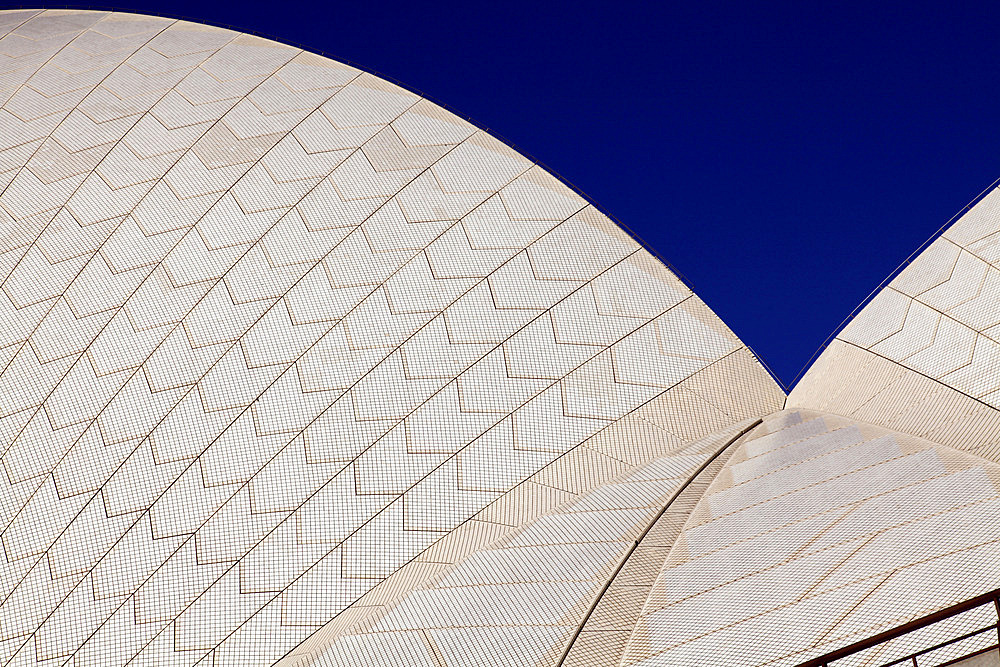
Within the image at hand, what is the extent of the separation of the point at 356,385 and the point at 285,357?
114cm

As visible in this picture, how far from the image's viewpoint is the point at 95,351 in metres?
11.8

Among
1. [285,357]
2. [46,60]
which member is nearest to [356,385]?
[285,357]

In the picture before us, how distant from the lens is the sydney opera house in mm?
9688

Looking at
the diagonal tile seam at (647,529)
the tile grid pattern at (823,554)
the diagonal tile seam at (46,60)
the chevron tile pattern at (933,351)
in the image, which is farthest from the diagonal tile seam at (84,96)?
the chevron tile pattern at (933,351)

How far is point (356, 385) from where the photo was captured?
476 inches

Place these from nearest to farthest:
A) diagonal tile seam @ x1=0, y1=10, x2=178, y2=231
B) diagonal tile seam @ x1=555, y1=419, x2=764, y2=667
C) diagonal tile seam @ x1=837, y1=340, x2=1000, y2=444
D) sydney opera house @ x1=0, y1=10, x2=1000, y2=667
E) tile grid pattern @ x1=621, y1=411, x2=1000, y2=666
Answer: tile grid pattern @ x1=621, y1=411, x2=1000, y2=666, diagonal tile seam @ x1=555, y1=419, x2=764, y2=667, sydney opera house @ x1=0, y1=10, x2=1000, y2=667, diagonal tile seam @ x1=837, y1=340, x2=1000, y2=444, diagonal tile seam @ x1=0, y1=10, x2=178, y2=231

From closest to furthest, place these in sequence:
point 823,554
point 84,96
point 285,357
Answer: point 823,554, point 285,357, point 84,96

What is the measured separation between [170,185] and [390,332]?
4.20 meters

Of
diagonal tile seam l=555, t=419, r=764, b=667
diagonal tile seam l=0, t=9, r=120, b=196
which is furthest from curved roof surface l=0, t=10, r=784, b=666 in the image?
diagonal tile seam l=555, t=419, r=764, b=667

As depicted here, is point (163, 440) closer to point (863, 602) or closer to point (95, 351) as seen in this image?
point (95, 351)

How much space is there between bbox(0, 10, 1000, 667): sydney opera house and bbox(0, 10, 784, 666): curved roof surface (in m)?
0.04

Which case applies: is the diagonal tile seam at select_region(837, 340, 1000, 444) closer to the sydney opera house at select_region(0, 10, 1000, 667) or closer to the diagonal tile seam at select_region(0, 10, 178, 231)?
the sydney opera house at select_region(0, 10, 1000, 667)

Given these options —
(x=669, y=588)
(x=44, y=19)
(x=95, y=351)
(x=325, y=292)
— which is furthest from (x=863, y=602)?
(x=44, y=19)

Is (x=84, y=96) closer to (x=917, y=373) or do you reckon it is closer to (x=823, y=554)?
(x=823, y=554)
